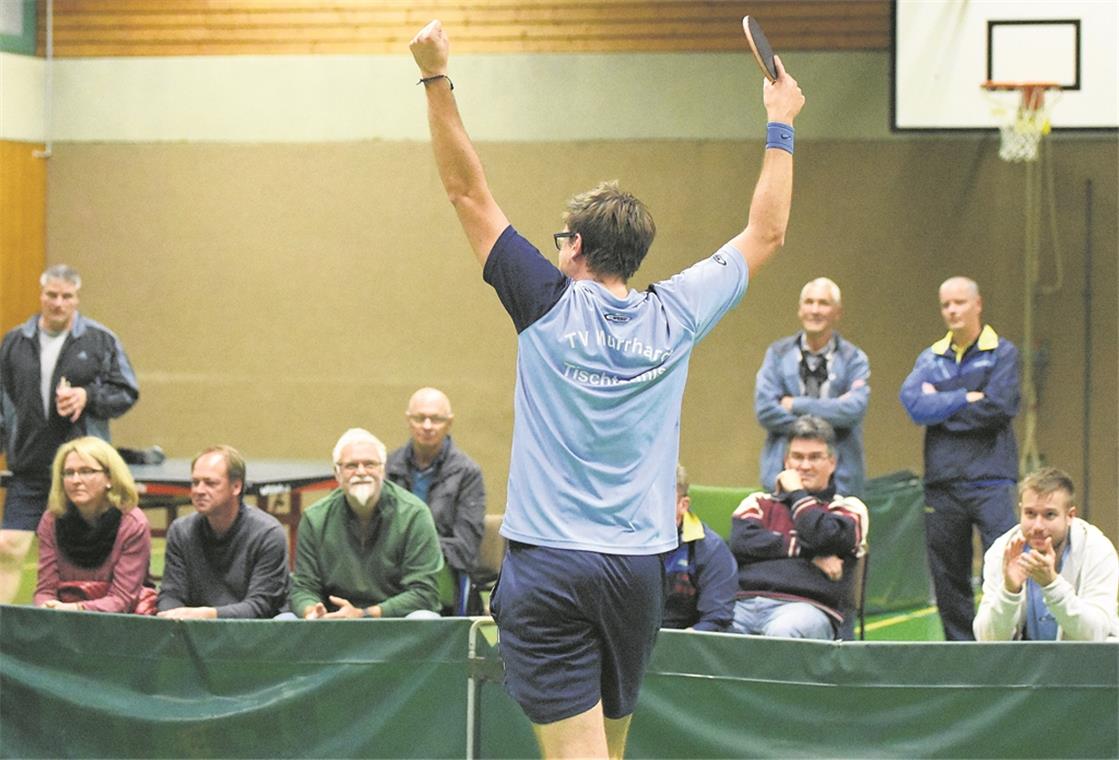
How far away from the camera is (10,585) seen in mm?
6840

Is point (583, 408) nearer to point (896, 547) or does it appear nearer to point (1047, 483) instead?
point (1047, 483)

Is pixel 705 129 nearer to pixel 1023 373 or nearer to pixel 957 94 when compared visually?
pixel 957 94

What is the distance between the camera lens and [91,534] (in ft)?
18.0

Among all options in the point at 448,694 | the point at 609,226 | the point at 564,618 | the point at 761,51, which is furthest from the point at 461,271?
the point at 564,618

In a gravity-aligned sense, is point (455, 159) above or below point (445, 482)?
above

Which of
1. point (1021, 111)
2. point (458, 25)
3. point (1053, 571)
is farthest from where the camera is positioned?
point (458, 25)

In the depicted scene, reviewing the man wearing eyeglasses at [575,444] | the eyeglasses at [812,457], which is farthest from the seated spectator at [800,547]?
the man wearing eyeglasses at [575,444]

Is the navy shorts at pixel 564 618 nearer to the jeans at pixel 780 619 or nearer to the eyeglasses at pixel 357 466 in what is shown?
the jeans at pixel 780 619

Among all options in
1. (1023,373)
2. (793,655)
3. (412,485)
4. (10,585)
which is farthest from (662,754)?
(1023,373)

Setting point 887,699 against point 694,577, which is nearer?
point 887,699

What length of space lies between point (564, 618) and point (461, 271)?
8.18 metres

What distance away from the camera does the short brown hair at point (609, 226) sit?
8.22ft

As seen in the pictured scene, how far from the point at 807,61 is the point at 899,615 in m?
4.05

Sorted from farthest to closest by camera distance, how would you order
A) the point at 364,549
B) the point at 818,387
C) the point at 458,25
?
the point at 458,25, the point at 818,387, the point at 364,549
